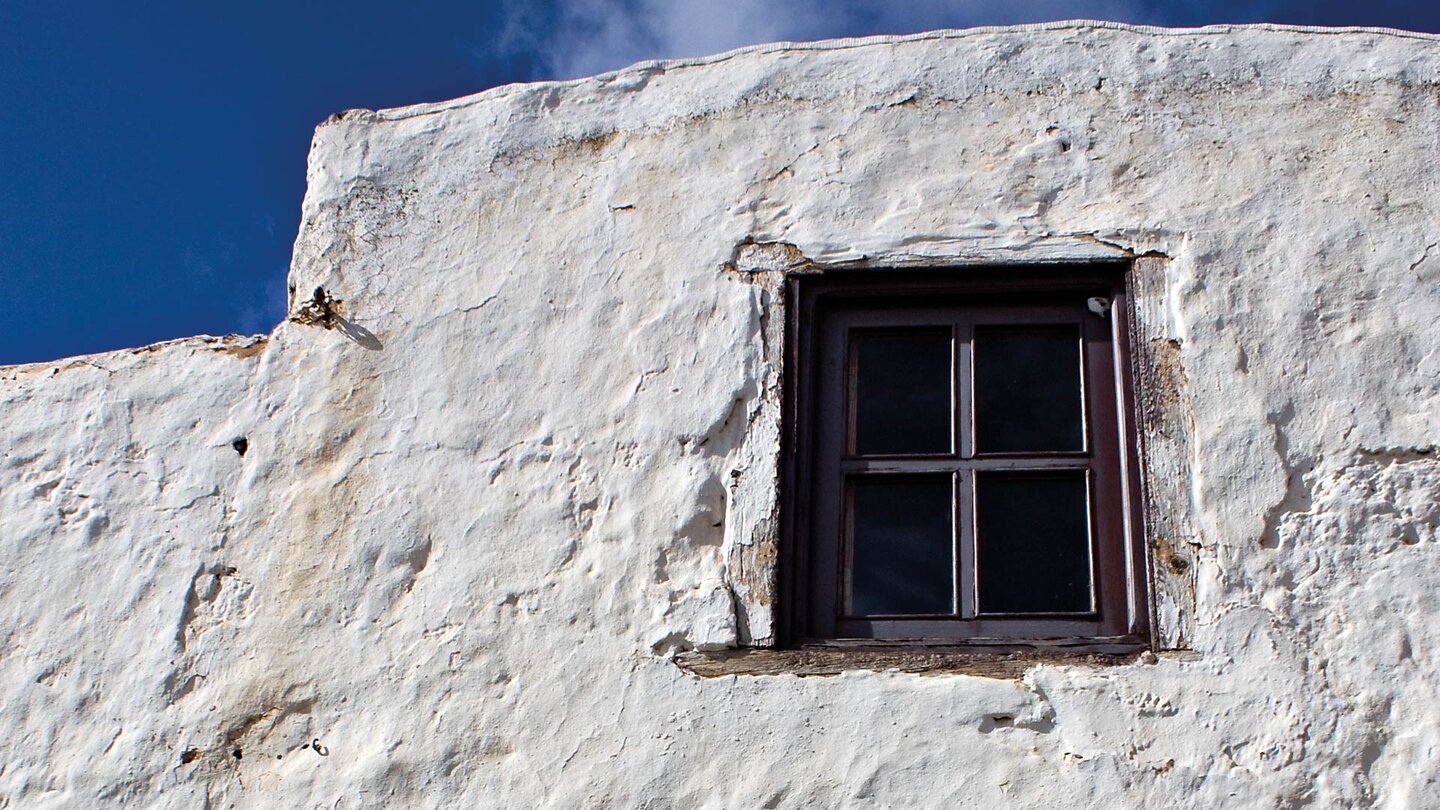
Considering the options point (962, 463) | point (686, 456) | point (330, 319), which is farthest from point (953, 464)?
point (330, 319)

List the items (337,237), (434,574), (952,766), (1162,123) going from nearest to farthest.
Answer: (952,766) < (434,574) < (1162,123) < (337,237)

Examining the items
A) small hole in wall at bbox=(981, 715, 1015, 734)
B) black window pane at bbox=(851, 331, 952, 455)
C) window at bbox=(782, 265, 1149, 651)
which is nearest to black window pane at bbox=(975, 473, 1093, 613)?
window at bbox=(782, 265, 1149, 651)

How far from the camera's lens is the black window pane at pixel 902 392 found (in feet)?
11.1

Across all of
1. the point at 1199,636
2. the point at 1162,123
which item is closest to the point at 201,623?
the point at 1199,636

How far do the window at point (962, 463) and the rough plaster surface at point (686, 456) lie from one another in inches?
3.6

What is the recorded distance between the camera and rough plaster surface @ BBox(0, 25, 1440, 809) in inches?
116

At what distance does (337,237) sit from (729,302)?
3.21ft

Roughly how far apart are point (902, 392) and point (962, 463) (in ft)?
0.70

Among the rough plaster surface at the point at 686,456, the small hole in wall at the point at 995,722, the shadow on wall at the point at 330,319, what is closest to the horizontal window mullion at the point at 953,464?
the rough plaster surface at the point at 686,456

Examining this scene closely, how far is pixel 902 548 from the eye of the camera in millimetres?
3266

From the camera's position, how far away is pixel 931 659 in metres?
3.04

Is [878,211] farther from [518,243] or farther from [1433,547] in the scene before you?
[1433,547]

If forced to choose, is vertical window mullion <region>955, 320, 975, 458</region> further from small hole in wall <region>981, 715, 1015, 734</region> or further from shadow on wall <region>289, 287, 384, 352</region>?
shadow on wall <region>289, 287, 384, 352</region>

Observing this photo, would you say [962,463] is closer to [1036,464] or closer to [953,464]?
Answer: [953,464]
